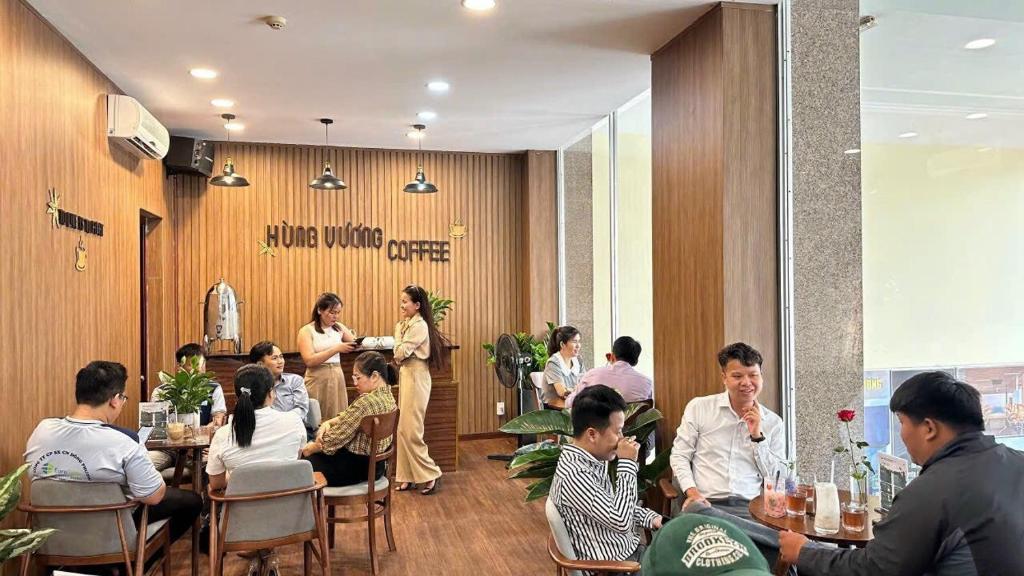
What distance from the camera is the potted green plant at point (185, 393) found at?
4352mm

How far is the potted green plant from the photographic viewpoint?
4352 mm

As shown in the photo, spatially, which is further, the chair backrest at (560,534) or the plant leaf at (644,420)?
the plant leaf at (644,420)

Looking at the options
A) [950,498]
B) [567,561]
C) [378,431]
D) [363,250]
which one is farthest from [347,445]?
Result: [363,250]

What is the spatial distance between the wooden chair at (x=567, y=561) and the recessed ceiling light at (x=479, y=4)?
2.50 m

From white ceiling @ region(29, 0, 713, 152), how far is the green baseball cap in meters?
3.38

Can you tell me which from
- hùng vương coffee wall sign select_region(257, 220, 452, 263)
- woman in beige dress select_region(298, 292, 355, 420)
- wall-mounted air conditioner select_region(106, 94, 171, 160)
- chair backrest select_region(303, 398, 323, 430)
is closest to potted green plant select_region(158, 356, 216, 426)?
chair backrest select_region(303, 398, 323, 430)

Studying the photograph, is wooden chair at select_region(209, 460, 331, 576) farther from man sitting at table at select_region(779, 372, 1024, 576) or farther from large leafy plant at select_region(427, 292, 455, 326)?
large leafy plant at select_region(427, 292, 455, 326)

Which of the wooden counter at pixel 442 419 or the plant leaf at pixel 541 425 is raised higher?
the plant leaf at pixel 541 425

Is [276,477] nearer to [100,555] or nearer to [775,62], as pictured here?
[100,555]

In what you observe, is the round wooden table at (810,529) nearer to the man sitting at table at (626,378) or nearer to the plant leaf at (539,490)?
the plant leaf at (539,490)

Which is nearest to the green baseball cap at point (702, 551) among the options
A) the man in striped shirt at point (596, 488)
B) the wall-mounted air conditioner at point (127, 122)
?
the man in striped shirt at point (596, 488)

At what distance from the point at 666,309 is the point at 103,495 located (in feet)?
10.2

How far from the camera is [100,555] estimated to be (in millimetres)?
3234

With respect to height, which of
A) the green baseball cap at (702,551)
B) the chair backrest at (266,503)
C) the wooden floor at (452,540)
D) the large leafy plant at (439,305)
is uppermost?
the large leafy plant at (439,305)
